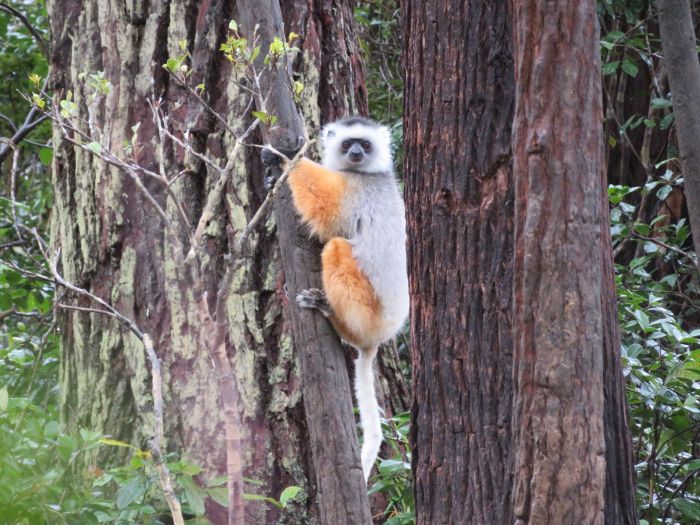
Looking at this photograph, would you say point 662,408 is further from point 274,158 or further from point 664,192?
point 274,158

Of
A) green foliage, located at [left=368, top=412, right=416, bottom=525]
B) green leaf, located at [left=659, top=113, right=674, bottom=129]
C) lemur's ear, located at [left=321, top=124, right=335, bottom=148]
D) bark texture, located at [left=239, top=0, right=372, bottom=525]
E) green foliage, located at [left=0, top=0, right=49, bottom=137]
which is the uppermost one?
green foliage, located at [left=0, top=0, right=49, bottom=137]

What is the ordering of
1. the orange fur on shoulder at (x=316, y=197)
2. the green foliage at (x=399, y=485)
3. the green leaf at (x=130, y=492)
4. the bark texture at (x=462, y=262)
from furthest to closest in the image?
the orange fur on shoulder at (x=316, y=197)
the green foliage at (x=399, y=485)
the green leaf at (x=130, y=492)
the bark texture at (x=462, y=262)

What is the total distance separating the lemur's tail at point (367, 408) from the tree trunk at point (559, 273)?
168cm

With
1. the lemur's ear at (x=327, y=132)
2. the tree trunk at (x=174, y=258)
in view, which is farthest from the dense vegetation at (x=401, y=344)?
the lemur's ear at (x=327, y=132)

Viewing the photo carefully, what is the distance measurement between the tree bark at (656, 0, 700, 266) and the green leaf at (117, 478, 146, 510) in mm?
2436

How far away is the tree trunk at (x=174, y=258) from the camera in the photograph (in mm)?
4422

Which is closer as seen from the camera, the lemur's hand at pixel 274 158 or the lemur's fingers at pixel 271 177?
the lemur's hand at pixel 274 158

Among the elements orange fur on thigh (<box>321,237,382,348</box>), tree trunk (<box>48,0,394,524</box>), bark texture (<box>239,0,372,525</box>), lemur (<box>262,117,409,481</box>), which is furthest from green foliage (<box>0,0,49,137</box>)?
bark texture (<box>239,0,372,525</box>)

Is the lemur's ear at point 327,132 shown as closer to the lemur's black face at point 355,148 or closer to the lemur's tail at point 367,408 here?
the lemur's black face at point 355,148

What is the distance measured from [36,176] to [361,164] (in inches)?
182

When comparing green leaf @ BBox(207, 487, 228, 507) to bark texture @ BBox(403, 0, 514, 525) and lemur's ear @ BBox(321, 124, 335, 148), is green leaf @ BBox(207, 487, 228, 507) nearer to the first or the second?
bark texture @ BBox(403, 0, 514, 525)

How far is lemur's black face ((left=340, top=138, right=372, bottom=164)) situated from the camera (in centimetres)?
500

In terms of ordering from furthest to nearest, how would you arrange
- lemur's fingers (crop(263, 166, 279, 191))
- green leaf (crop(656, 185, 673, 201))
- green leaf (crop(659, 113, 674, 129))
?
green leaf (crop(659, 113, 674, 129)) < green leaf (crop(656, 185, 673, 201)) < lemur's fingers (crop(263, 166, 279, 191))

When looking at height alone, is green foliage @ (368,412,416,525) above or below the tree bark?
below
